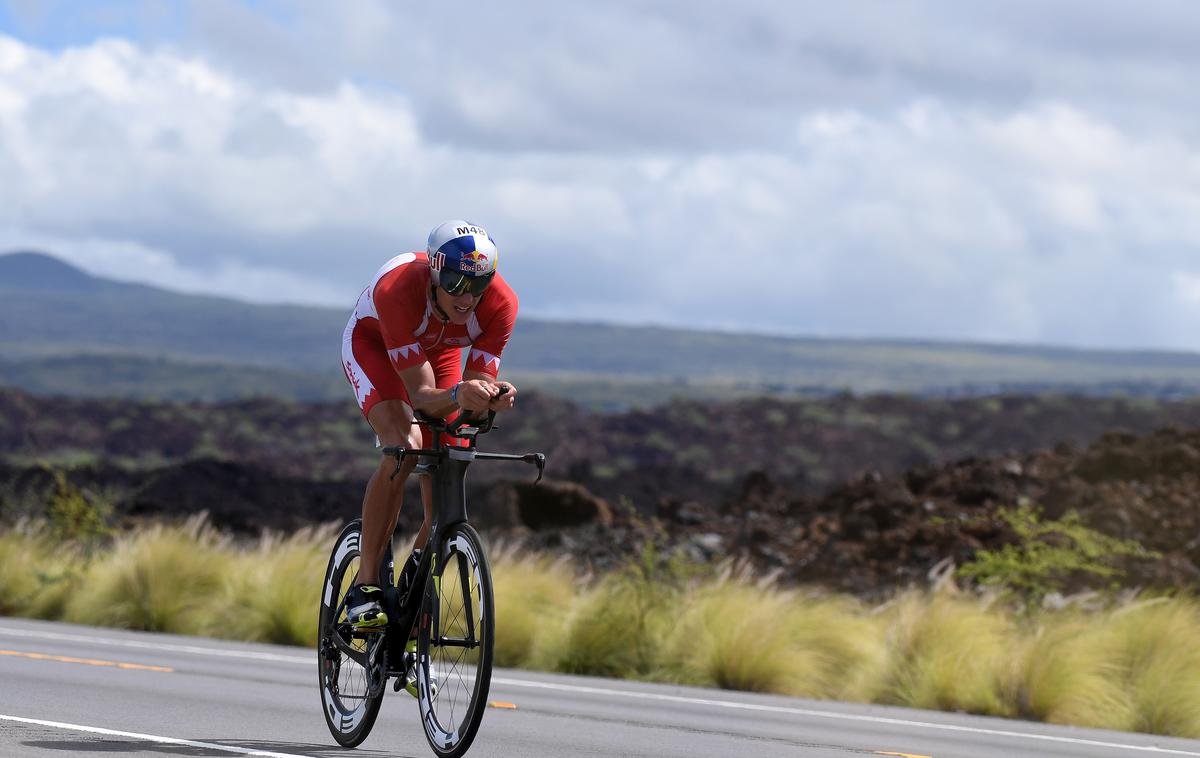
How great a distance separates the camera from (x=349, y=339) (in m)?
9.21

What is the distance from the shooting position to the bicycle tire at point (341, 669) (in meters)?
9.20

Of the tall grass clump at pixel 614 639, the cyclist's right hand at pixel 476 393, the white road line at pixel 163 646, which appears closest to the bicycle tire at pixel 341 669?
the cyclist's right hand at pixel 476 393

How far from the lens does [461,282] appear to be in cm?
834

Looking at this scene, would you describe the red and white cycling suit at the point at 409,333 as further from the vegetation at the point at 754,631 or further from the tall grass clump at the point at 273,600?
the tall grass clump at the point at 273,600

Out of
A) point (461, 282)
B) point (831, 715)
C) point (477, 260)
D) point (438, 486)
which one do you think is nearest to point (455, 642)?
point (438, 486)

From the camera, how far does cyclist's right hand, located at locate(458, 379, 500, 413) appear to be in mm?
8156

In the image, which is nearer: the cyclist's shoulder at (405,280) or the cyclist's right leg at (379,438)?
the cyclist's shoulder at (405,280)

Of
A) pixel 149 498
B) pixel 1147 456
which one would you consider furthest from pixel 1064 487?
pixel 149 498

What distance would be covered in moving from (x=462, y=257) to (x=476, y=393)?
24.7 inches

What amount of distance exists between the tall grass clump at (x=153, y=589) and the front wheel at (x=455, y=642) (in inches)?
421

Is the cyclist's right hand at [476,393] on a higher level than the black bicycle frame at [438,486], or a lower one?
higher

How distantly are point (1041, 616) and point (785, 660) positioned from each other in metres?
3.06

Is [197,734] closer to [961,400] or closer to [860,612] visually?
[860,612]

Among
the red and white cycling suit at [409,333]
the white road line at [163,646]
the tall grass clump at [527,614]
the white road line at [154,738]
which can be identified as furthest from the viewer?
the tall grass clump at [527,614]
